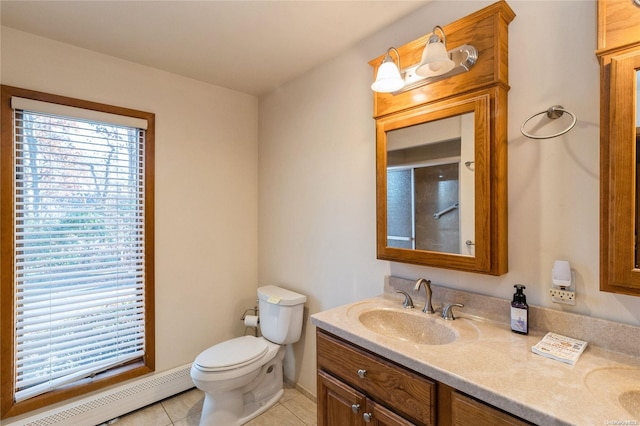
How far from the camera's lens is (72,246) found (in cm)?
194

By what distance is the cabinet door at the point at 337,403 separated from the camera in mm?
1255

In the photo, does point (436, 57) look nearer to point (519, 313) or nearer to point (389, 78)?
point (389, 78)

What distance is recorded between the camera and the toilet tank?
7.16 feet

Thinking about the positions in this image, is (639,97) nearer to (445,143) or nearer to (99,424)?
(445,143)

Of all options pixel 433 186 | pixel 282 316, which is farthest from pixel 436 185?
pixel 282 316

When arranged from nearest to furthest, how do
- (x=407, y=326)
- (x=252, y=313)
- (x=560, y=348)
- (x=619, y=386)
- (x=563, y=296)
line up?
(x=619, y=386) → (x=560, y=348) → (x=563, y=296) → (x=407, y=326) → (x=252, y=313)

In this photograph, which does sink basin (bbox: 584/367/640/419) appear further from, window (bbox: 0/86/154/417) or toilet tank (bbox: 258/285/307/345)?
window (bbox: 0/86/154/417)

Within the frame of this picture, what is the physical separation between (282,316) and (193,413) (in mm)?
877

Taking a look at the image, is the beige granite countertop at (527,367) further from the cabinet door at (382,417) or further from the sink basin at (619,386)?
the cabinet door at (382,417)

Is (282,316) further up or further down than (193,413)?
further up

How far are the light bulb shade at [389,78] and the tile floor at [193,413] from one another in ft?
6.81

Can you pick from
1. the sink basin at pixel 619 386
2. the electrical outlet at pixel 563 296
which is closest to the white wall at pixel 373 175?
the electrical outlet at pixel 563 296

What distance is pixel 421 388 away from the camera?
3.40 feet

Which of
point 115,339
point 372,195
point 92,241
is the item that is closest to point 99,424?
point 115,339
